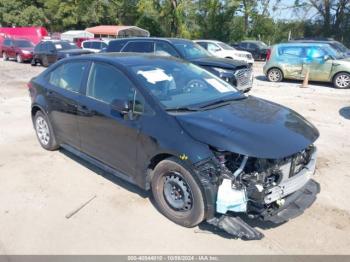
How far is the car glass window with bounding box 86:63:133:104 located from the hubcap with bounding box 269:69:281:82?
10.8 meters

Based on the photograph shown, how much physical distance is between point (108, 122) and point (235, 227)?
1903mm

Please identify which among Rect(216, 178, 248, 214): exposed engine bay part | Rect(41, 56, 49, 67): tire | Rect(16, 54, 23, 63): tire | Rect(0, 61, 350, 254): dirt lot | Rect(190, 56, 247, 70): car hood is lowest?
Rect(16, 54, 23, 63): tire

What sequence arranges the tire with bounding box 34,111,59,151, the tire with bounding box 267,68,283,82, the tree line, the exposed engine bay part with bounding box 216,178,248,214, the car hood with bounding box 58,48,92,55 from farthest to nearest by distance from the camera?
the tree line
the car hood with bounding box 58,48,92,55
the tire with bounding box 267,68,283,82
the tire with bounding box 34,111,59,151
the exposed engine bay part with bounding box 216,178,248,214

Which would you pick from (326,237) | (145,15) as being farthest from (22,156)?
(145,15)

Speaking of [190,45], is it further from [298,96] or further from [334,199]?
[334,199]

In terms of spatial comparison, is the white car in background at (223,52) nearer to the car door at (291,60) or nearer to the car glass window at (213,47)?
the car glass window at (213,47)

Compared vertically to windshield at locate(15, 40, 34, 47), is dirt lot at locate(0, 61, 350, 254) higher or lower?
Result: lower

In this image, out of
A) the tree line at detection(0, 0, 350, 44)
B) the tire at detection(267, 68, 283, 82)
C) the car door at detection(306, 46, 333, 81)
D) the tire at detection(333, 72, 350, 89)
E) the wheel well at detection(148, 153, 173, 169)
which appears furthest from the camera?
the tree line at detection(0, 0, 350, 44)

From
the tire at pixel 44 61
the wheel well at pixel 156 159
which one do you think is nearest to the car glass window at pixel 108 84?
the wheel well at pixel 156 159

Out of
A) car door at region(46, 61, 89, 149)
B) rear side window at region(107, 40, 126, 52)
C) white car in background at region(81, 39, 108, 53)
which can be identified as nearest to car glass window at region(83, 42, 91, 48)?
white car in background at region(81, 39, 108, 53)

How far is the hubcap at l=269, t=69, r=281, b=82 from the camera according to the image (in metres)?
13.9

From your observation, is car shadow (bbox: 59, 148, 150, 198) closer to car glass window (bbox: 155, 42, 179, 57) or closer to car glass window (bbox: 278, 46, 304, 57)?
car glass window (bbox: 155, 42, 179, 57)

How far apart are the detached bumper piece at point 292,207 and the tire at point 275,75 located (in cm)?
1064

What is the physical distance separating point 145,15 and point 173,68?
33.8 metres
